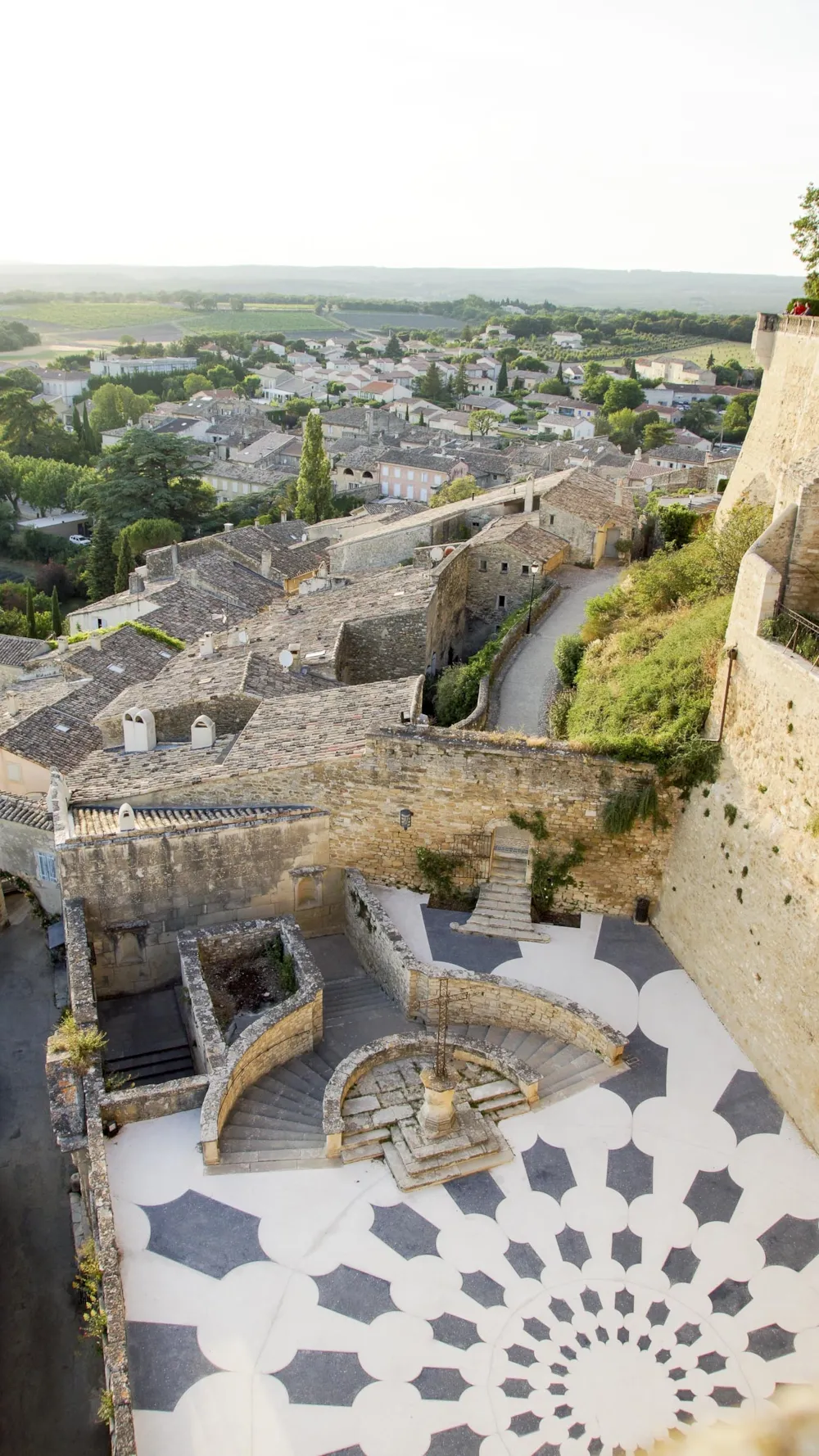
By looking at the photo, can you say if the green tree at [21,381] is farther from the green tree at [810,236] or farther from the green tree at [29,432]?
the green tree at [810,236]

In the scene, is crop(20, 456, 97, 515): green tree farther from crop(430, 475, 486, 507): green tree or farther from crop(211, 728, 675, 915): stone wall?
crop(211, 728, 675, 915): stone wall

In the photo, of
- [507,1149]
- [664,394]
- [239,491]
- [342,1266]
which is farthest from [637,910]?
[664,394]

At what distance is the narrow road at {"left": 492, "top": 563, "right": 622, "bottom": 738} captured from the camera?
21.6 metres

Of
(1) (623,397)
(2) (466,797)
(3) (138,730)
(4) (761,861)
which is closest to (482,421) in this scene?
(1) (623,397)

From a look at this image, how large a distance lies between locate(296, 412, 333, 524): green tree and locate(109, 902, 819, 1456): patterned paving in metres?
44.1

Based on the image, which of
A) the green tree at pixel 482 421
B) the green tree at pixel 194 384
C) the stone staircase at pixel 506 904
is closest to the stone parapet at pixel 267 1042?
the stone staircase at pixel 506 904

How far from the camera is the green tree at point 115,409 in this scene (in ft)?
319

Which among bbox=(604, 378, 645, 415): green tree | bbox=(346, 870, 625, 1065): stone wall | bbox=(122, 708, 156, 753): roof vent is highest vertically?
bbox=(604, 378, 645, 415): green tree

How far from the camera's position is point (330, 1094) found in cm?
1316

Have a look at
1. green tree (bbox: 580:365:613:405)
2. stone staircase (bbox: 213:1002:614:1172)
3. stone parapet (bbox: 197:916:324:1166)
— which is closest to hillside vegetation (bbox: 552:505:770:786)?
stone staircase (bbox: 213:1002:614:1172)

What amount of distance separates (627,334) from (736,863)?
174m

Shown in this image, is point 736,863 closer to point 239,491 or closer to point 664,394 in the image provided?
point 239,491

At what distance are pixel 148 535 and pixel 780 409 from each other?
36.9 metres

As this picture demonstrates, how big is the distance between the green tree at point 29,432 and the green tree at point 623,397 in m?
54.7
